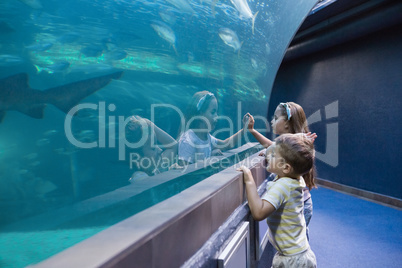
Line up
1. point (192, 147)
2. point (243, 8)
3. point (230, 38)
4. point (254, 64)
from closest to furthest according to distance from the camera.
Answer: point (192, 147) < point (230, 38) < point (243, 8) < point (254, 64)

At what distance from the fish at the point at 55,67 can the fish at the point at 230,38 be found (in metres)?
1.53

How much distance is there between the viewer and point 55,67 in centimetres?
106

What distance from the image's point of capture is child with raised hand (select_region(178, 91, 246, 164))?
5.20 feet

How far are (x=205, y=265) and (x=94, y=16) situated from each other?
1.22m

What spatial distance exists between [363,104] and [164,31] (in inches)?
217

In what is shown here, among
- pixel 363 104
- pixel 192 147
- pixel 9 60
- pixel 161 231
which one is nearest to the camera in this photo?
pixel 161 231

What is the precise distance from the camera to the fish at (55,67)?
1.01m

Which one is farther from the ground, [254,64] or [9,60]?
[254,64]

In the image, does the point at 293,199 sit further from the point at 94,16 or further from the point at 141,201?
the point at 94,16

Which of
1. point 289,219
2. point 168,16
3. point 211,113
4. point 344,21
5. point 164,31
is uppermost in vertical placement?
point 344,21

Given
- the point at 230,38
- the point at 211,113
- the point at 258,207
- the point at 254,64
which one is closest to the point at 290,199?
the point at 258,207

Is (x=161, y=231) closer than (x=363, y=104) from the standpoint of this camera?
Yes

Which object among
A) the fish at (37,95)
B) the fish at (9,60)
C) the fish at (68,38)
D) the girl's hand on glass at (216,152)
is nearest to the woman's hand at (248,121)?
the girl's hand on glass at (216,152)

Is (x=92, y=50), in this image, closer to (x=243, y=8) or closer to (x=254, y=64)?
(x=243, y=8)
